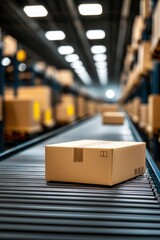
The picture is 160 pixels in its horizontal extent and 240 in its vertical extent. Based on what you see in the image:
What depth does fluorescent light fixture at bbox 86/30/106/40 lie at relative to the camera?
12312 mm

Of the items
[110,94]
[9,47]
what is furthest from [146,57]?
[110,94]

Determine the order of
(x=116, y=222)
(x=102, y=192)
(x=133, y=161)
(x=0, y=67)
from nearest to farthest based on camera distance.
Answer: (x=116, y=222), (x=102, y=192), (x=133, y=161), (x=0, y=67)

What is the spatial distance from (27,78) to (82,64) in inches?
402

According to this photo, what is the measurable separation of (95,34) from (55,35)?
4.81 ft

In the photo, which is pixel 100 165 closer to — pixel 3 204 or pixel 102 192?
pixel 102 192

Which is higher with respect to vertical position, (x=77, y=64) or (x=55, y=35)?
(x=77, y=64)

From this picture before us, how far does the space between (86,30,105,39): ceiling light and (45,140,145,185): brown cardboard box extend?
33.9ft

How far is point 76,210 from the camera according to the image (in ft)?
6.06

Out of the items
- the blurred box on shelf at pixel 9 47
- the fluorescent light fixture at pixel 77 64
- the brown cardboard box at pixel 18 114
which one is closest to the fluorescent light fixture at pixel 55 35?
the blurred box on shelf at pixel 9 47

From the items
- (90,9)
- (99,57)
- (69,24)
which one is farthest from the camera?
(99,57)

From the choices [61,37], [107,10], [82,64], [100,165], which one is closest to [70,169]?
[100,165]

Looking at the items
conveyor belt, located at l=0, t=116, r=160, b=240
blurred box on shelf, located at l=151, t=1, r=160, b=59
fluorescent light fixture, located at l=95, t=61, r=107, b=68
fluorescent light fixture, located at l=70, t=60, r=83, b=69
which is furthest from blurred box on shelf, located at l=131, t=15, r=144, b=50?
fluorescent light fixture, located at l=95, t=61, r=107, b=68

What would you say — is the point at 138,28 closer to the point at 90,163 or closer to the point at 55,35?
the point at 55,35

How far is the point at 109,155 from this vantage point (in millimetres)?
2229
